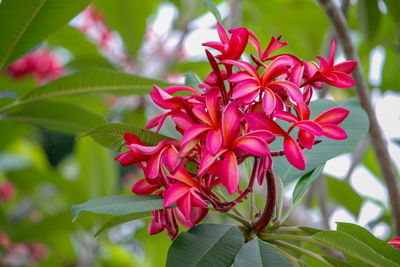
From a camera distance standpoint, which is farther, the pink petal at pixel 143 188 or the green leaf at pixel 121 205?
the pink petal at pixel 143 188

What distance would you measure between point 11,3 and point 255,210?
587 millimetres

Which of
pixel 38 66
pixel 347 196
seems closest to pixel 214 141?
pixel 347 196

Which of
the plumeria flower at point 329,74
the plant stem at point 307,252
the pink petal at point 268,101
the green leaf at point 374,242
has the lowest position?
the plant stem at point 307,252

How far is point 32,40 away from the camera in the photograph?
0.93m

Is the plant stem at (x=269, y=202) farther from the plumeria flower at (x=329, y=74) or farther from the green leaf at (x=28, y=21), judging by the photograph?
the green leaf at (x=28, y=21)

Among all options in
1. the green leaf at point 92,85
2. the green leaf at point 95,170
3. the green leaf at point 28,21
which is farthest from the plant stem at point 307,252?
the green leaf at point 95,170

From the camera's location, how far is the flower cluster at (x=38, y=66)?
202 cm

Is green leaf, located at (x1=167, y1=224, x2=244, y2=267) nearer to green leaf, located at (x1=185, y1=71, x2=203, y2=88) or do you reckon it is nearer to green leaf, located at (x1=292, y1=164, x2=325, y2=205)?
green leaf, located at (x1=292, y1=164, x2=325, y2=205)

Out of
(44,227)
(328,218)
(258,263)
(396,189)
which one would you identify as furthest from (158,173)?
(44,227)

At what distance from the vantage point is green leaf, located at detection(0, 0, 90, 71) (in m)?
0.88

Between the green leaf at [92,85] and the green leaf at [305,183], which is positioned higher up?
the green leaf at [92,85]

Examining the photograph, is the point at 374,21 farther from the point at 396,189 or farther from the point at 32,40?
the point at 32,40

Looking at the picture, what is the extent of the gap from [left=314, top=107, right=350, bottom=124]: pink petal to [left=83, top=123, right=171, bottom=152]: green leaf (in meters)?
0.21

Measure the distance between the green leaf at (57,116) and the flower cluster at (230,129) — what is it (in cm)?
48
